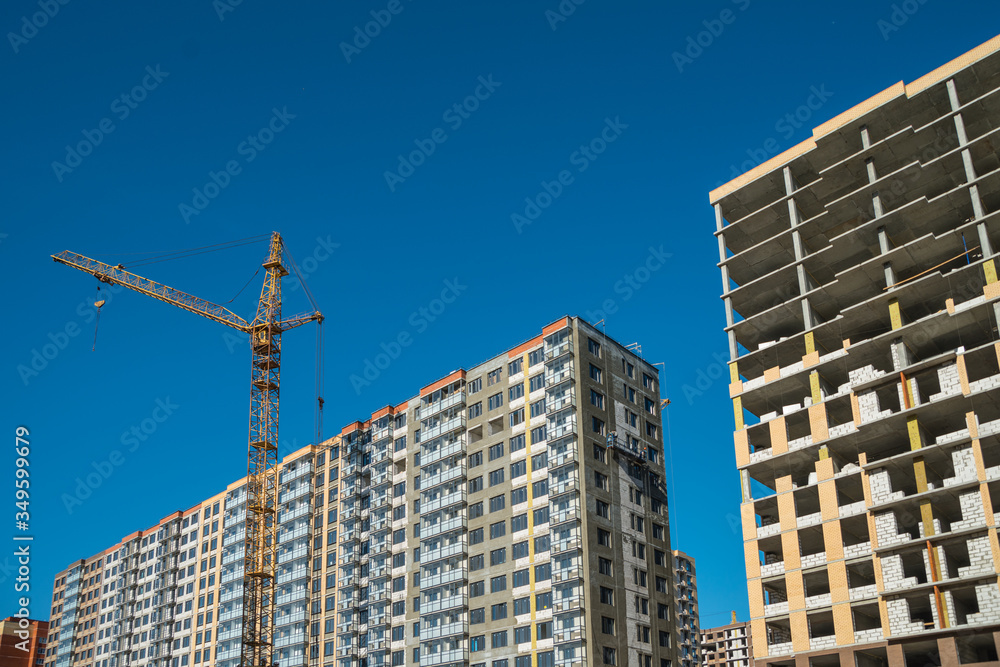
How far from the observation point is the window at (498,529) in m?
109

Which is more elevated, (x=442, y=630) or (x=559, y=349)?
(x=559, y=349)

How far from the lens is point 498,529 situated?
109 meters

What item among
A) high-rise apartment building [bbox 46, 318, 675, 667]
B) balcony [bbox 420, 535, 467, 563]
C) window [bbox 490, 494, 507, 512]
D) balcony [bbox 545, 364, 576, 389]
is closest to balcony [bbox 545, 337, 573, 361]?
high-rise apartment building [bbox 46, 318, 675, 667]

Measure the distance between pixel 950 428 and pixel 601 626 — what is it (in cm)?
3908

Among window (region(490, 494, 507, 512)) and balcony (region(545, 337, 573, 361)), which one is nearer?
balcony (region(545, 337, 573, 361))

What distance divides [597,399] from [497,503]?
15.6m

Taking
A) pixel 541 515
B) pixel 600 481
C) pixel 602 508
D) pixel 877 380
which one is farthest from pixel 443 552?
pixel 877 380

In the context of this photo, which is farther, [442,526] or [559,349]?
[442,526]

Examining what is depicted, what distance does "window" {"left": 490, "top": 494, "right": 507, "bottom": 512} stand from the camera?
109812 mm

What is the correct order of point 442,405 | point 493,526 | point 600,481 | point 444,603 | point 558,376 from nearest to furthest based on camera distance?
point 600,481 → point 558,376 → point 493,526 → point 444,603 → point 442,405

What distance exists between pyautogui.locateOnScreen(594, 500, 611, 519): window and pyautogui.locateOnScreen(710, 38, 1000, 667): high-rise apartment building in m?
23.5

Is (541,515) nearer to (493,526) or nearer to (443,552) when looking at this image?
(493,526)

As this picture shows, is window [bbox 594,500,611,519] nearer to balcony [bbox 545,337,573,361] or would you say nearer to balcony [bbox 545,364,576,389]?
balcony [bbox 545,364,576,389]

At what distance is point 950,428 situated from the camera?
73812mm
